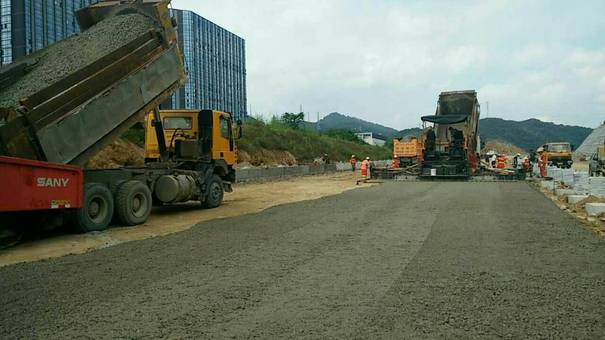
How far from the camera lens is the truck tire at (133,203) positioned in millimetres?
11188

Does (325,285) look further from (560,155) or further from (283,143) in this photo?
(560,155)

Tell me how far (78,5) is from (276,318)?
12803 mm

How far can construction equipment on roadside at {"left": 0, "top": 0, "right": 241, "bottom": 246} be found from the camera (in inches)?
344

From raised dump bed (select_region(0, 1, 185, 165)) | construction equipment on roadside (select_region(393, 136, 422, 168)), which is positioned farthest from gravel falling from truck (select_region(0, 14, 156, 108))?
construction equipment on roadside (select_region(393, 136, 422, 168))

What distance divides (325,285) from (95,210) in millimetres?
6450

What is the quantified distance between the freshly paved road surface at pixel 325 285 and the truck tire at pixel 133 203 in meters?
1.89

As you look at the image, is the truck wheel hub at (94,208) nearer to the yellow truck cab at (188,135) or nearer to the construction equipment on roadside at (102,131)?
the construction equipment on roadside at (102,131)

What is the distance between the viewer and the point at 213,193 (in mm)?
15344

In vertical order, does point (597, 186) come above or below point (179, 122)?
below

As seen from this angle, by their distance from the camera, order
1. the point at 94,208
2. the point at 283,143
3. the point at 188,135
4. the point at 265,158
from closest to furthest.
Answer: the point at 94,208 → the point at 188,135 → the point at 265,158 → the point at 283,143

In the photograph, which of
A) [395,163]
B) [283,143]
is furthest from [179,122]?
[283,143]

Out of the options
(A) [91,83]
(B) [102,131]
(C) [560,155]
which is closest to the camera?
(A) [91,83]

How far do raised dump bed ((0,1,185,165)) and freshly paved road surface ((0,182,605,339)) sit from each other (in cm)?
237

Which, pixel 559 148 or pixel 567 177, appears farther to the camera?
pixel 559 148
